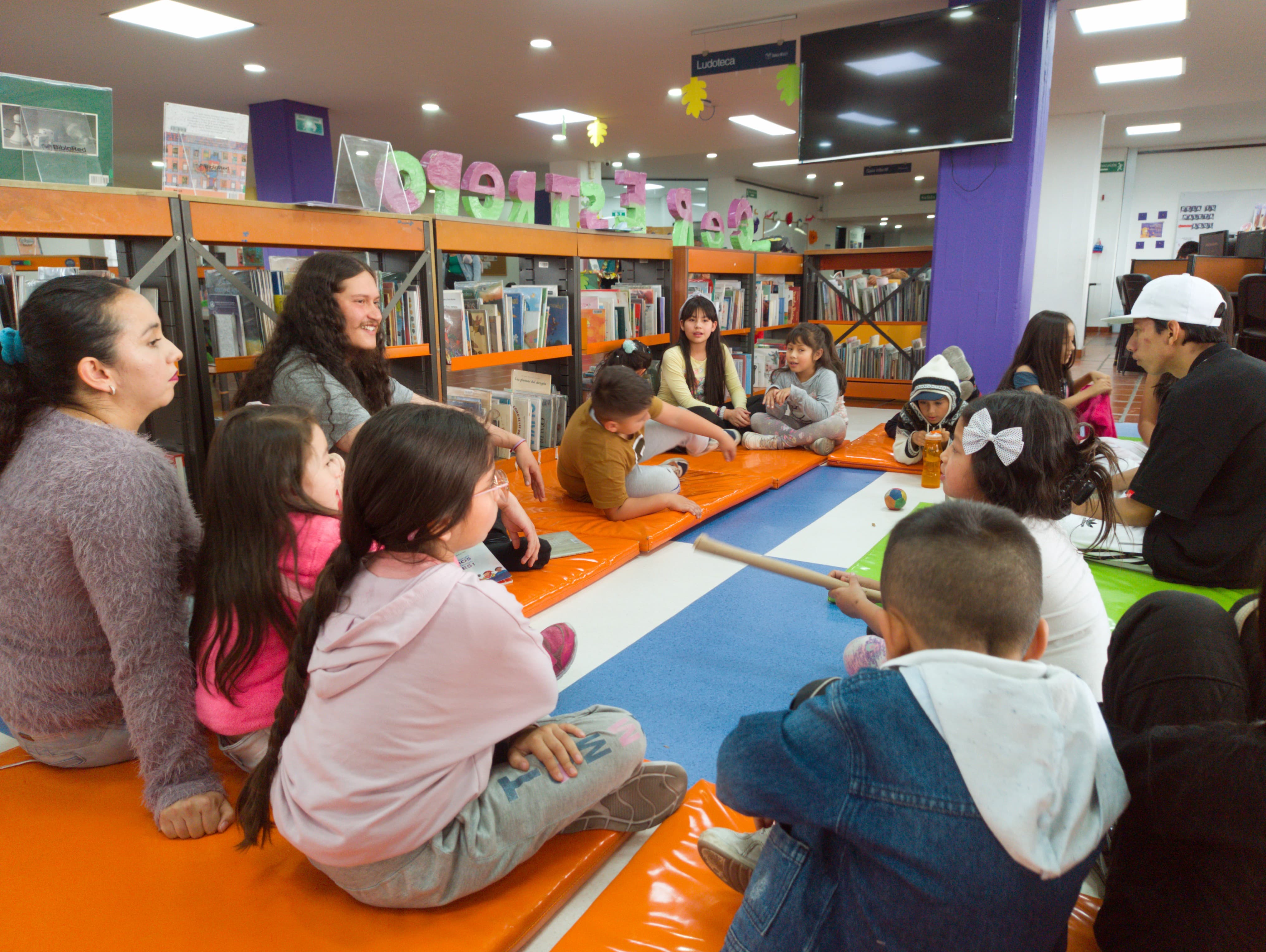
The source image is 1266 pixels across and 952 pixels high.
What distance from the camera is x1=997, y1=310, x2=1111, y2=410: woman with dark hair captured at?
3.97m

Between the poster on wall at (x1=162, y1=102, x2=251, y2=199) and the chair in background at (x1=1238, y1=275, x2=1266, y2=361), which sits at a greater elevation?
the poster on wall at (x1=162, y1=102, x2=251, y2=199)

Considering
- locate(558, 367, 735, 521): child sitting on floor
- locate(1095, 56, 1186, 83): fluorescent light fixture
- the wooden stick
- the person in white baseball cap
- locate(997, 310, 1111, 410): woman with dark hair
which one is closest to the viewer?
the wooden stick

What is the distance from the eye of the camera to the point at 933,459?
422 cm

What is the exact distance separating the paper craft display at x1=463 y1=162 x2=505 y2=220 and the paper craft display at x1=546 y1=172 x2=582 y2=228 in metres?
0.50

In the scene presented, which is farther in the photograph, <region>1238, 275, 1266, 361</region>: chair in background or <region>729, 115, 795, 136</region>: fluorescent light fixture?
<region>729, 115, 795, 136</region>: fluorescent light fixture

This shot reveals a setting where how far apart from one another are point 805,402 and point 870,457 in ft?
1.72

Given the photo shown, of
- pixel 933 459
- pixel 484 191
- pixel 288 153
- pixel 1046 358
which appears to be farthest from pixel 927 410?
pixel 288 153

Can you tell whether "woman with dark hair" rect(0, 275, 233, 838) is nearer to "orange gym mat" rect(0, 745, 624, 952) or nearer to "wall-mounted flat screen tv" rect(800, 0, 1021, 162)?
"orange gym mat" rect(0, 745, 624, 952)

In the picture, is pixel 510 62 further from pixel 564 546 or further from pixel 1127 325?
pixel 1127 325

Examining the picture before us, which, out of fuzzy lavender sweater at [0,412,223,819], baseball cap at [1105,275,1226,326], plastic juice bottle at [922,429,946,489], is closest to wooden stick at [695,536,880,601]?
fuzzy lavender sweater at [0,412,223,819]

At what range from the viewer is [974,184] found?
5285mm

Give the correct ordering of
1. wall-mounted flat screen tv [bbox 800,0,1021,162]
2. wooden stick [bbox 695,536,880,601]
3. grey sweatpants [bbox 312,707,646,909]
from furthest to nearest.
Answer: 1. wall-mounted flat screen tv [bbox 800,0,1021,162]
2. wooden stick [bbox 695,536,880,601]
3. grey sweatpants [bbox 312,707,646,909]

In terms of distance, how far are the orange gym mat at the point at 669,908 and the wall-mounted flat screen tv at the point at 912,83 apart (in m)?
4.96

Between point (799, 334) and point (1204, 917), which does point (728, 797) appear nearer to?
point (1204, 917)
